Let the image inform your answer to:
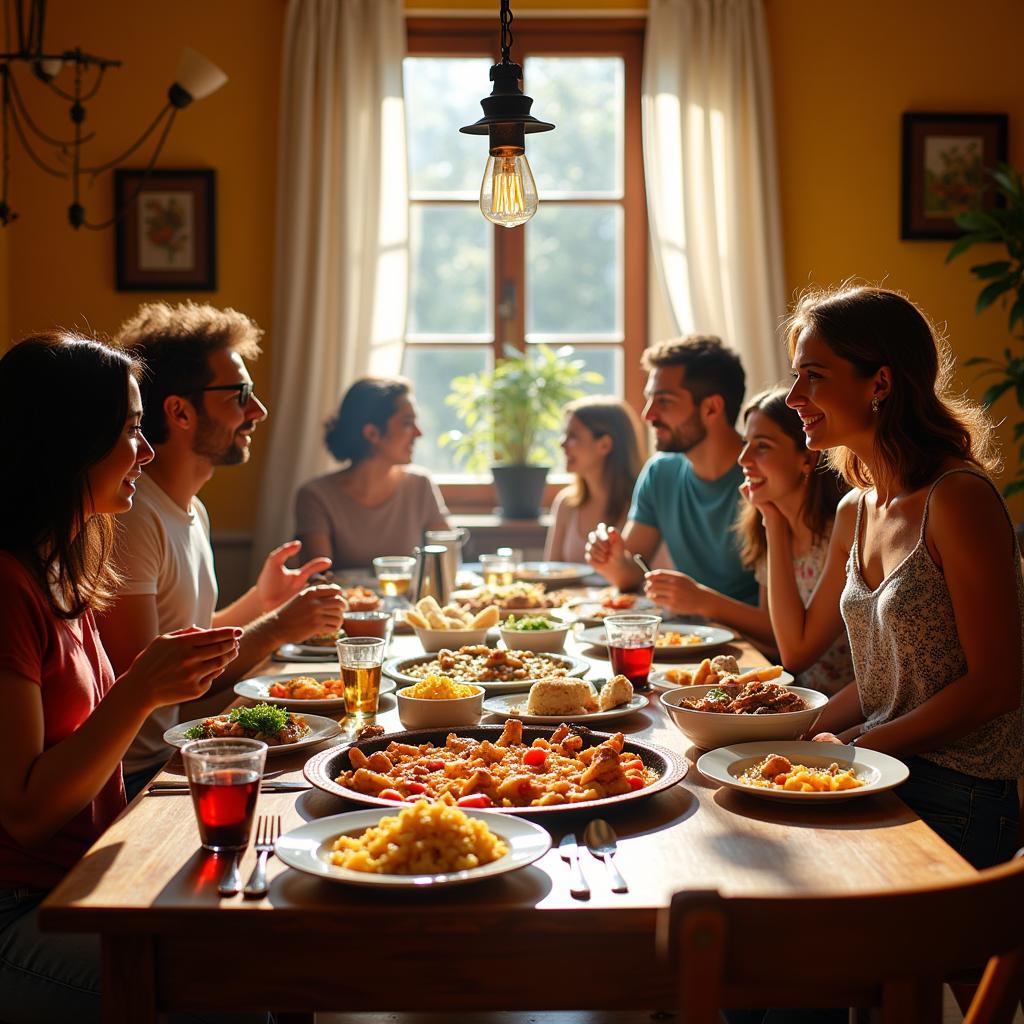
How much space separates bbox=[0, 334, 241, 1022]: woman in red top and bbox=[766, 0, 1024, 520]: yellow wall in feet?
12.3

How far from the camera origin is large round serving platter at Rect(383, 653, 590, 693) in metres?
2.12

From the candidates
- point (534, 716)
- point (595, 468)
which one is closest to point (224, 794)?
point (534, 716)

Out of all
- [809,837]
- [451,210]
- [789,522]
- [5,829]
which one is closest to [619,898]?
[809,837]

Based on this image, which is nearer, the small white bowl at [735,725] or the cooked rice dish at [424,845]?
the cooked rice dish at [424,845]

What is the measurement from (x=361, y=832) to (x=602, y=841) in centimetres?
26

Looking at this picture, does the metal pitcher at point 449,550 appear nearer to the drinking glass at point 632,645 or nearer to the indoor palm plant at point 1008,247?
the drinking glass at point 632,645

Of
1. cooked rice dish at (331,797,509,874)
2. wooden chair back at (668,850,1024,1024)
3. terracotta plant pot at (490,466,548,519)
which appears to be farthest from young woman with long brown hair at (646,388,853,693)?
terracotta plant pot at (490,466,548,519)

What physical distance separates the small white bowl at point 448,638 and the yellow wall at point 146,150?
266cm

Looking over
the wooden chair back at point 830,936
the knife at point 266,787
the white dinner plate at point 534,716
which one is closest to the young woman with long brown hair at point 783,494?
the white dinner plate at point 534,716

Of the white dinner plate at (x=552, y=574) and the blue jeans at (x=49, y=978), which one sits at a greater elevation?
the white dinner plate at (x=552, y=574)

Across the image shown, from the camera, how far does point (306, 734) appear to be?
71.2 inches

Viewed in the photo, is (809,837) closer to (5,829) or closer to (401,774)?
(401,774)

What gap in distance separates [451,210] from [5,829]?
3958mm

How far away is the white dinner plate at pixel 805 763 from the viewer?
1.47 meters
